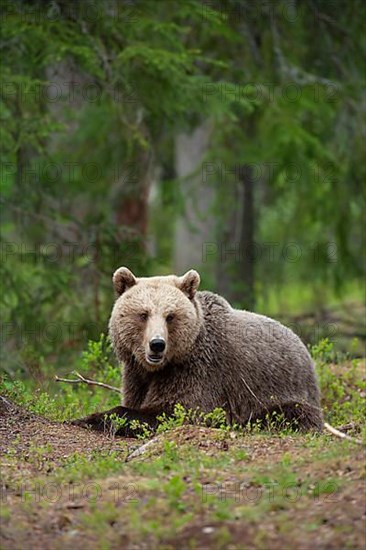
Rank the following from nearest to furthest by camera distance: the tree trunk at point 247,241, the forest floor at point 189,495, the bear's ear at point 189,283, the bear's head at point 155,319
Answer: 1. the forest floor at point 189,495
2. the bear's head at point 155,319
3. the bear's ear at point 189,283
4. the tree trunk at point 247,241

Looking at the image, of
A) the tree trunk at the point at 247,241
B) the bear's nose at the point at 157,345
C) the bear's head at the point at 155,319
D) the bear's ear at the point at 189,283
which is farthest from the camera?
the tree trunk at the point at 247,241

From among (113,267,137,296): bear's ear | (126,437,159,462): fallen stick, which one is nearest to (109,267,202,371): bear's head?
(113,267,137,296): bear's ear

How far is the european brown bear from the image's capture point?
26.6ft

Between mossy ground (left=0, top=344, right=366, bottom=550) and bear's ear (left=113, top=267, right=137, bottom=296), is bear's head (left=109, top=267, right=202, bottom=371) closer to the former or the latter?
bear's ear (left=113, top=267, right=137, bottom=296)

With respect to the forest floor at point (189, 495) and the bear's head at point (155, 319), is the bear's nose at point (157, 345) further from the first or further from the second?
the forest floor at point (189, 495)

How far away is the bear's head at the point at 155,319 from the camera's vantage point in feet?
26.4

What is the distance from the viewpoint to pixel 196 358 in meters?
8.37

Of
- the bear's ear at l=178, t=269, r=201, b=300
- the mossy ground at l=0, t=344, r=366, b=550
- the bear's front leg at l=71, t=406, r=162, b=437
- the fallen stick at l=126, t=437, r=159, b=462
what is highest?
A: the bear's ear at l=178, t=269, r=201, b=300

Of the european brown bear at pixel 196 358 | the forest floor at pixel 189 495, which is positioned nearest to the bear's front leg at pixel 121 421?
the european brown bear at pixel 196 358

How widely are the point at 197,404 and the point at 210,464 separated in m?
2.01

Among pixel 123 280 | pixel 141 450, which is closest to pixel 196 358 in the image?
pixel 123 280

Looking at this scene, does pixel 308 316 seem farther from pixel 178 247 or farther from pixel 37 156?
pixel 37 156

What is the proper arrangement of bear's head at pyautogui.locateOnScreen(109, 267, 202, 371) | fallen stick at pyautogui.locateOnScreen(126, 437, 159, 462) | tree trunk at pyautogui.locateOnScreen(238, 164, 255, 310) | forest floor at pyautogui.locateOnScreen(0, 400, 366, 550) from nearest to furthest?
forest floor at pyautogui.locateOnScreen(0, 400, 366, 550) → fallen stick at pyautogui.locateOnScreen(126, 437, 159, 462) → bear's head at pyautogui.locateOnScreen(109, 267, 202, 371) → tree trunk at pyautogui.locateOnScreen(238, 164, 255, 310)

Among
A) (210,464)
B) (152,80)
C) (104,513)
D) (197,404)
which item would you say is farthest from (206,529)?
(152,80)
